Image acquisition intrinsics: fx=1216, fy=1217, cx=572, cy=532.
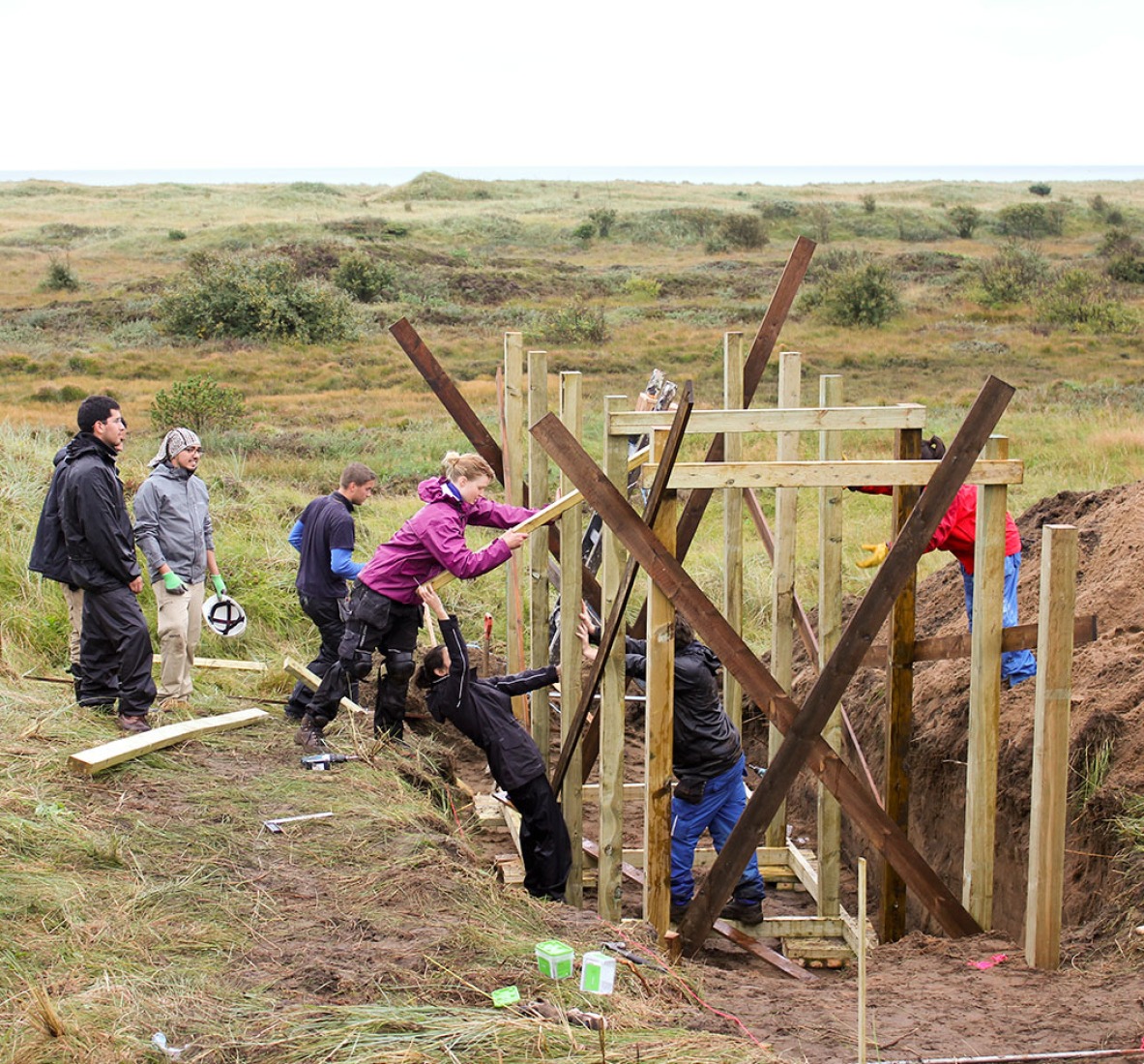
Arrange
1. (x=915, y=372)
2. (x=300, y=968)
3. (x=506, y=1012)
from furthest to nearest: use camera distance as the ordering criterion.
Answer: (x=915, y=372) → (x=300, y=968) → (x=506, y=1012)

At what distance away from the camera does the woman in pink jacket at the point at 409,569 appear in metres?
6.20

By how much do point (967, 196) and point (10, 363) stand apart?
211 feet

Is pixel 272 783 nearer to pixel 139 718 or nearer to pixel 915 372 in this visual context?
pixel 139 718

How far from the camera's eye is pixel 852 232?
55844 mm

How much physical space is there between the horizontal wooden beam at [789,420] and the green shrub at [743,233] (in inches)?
1858

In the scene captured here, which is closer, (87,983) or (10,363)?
(87,983)

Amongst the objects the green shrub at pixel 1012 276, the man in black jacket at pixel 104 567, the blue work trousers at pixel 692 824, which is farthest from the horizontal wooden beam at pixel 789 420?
the green shrub at pixel 1012 276

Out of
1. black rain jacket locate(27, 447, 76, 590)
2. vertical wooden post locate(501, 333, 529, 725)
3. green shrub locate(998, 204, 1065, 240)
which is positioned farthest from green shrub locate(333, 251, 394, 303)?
black rain jacket locate(27, 447, 76, 590)

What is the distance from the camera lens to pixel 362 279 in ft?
127

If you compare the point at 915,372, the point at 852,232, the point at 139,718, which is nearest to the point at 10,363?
the point at 915,372

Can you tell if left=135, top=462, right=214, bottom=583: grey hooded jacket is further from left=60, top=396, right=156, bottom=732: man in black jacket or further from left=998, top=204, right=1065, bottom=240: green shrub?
left=998, top=204, right=1065, bottom=240: green shrub

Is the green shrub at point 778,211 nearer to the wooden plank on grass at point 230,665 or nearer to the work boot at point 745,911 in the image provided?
the wooden plank on grass at point 230,665

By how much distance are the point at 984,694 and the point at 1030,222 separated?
55.5 meters

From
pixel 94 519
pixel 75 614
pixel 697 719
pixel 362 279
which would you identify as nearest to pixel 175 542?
pixel 75 614
